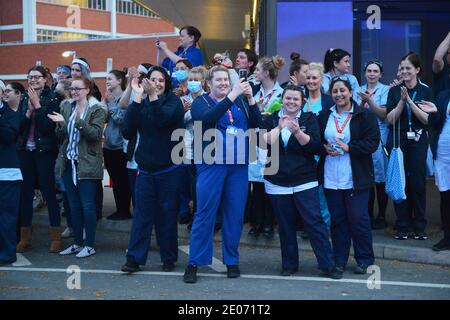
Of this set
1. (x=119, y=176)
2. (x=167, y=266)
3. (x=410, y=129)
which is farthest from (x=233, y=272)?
(x=119, y=176)

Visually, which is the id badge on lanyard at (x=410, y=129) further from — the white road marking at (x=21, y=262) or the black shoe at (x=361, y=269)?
the white road marking at (x=21, y=262)

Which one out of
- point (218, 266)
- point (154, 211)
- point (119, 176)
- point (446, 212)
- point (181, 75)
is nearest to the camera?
point (154, 211)

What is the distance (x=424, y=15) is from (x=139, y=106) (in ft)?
20.2

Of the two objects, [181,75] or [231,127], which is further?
[181,75]

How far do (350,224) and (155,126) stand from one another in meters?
2.16

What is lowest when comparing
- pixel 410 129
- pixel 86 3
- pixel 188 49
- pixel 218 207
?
pixel 218 207

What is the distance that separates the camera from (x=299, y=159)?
7691 millimetres

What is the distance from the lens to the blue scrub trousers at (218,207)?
7.60 m

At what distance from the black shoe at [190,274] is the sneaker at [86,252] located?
1743 mm

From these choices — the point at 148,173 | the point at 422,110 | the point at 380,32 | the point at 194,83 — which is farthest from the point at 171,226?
the point at 380,32

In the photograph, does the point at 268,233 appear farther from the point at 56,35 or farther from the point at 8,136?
the point at 56,35

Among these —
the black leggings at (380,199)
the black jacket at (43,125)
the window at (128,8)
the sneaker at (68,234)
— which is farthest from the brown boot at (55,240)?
the window at (128,8)
